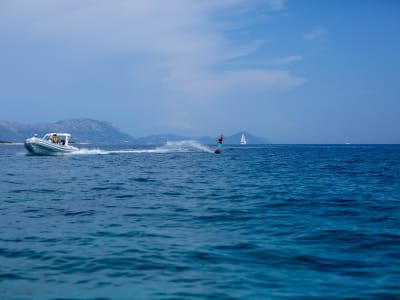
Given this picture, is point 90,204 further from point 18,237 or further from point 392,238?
point 392,238

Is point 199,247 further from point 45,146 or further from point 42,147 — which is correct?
point 42,147

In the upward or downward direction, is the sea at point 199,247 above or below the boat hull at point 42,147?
below

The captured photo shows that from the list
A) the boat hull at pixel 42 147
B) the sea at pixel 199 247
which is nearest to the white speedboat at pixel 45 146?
the boat hull at pixel 42 147

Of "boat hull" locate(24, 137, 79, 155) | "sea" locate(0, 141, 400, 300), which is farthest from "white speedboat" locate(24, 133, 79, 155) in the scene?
"sea" locate(0, 141, 400, 300)

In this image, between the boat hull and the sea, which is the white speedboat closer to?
the boat hull

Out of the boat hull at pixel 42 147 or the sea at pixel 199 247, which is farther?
the boat hull at pixel 42 147

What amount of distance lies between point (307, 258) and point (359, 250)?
170 cm

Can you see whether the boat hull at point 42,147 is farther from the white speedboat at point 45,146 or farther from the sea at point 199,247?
the sea at point 199,247

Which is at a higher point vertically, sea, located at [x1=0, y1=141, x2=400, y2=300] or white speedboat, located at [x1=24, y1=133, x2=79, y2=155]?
white speedboat, located at [x1=24, y1=133, x2=79, y2=155]

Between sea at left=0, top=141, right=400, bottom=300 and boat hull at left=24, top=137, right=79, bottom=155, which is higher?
boat hull at left=24, top=137, right=79, bottom=155

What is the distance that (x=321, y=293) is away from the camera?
6.95 meters

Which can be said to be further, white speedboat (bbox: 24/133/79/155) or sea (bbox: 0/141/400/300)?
white speedboat (bbox: 24/133/79/155)

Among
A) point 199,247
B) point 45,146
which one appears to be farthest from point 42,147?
point 199,247

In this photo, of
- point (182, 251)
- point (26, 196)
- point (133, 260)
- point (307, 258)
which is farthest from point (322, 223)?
point (26, 196)
